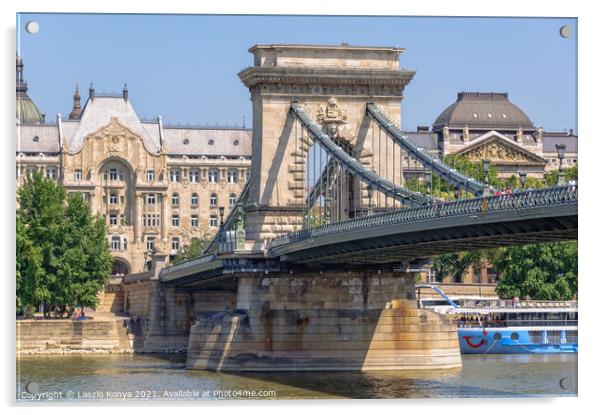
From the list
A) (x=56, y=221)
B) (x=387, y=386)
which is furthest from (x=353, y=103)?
(x=56, y=221)

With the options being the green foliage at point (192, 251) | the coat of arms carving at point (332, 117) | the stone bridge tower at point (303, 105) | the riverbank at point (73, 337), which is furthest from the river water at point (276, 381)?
the green foliage at point (192, 251)

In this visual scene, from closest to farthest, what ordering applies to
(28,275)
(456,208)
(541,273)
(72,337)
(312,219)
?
(456,208)
(312,219)
(72,337)
(28,275)
(541,273)

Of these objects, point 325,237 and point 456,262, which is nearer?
point 325,237

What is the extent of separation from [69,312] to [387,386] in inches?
2082

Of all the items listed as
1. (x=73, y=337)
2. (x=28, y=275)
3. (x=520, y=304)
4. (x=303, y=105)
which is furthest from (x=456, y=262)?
(x=303, y=105)

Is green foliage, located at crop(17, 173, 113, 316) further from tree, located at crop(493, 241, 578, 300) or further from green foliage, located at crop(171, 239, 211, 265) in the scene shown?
tree, located at crop(493, 241, 578, 300)

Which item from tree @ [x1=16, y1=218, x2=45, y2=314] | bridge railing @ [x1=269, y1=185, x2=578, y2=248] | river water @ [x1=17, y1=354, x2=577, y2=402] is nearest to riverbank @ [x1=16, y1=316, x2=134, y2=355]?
tree @ [x1=16, y1=218, x2=45, y2=314]

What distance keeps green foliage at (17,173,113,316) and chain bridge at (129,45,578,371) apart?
21832 millimetres

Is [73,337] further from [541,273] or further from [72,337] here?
[541,273]

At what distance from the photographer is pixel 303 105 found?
363 ft

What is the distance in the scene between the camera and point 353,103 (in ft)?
364

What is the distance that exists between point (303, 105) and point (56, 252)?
3467 cm

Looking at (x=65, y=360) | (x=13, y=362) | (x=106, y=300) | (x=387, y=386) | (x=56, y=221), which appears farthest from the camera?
(x=106, y=300)

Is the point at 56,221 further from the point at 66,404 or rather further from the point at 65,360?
the point at 66,404
